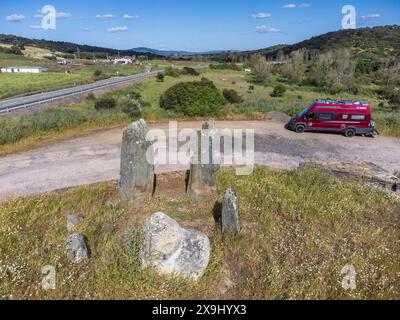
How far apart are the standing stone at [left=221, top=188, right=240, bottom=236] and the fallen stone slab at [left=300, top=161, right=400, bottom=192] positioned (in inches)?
244

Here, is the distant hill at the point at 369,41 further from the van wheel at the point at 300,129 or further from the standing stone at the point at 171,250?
the standing stone at the point at 171,250

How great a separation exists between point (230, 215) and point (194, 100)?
19581 mm

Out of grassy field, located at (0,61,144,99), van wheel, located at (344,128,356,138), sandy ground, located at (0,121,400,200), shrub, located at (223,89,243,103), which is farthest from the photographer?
grassy field, located at (0,61,144,99)

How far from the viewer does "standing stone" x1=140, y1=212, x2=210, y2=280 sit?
22.4ft

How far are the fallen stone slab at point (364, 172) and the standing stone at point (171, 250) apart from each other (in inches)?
311

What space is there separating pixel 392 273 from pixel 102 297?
6.29 metres

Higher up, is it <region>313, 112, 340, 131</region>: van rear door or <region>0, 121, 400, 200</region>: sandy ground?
<region>313, 112, 340, 131</region>: van rear door

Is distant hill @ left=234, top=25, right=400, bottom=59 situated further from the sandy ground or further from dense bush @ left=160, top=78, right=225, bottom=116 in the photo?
the sandy ground

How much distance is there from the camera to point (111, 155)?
48.9ft

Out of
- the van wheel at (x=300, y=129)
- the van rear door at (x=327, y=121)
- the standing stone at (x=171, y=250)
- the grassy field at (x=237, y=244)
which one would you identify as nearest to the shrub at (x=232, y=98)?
the van wheel at (x=300, y=129)

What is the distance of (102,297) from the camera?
6203mm

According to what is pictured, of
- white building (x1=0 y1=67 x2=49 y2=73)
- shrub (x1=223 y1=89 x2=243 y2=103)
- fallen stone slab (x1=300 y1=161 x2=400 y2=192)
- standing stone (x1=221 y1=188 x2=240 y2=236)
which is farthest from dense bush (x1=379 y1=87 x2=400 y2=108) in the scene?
white building (x1=0 y1=67 x2=49 y2=73)

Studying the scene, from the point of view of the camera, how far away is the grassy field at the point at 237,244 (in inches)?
256
